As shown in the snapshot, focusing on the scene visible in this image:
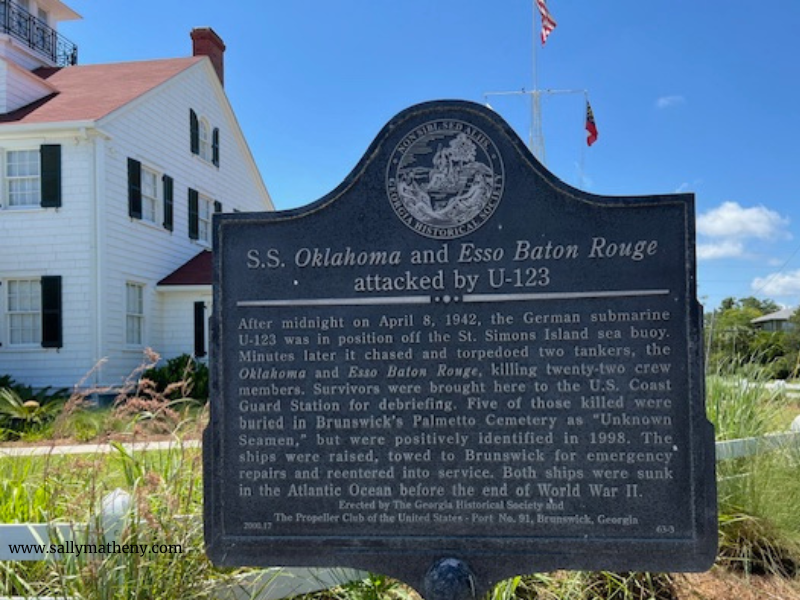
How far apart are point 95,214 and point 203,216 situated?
6135 millimetres

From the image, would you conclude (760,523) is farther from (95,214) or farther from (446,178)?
(95,214)

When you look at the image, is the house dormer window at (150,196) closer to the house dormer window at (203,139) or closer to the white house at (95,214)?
the white house at (95,214)

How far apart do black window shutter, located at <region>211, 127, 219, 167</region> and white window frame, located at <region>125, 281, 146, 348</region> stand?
6180mm

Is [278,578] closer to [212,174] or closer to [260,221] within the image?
[260,221]

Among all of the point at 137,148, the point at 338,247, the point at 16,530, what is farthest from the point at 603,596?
the point at 137,148

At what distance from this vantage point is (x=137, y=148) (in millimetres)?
18094

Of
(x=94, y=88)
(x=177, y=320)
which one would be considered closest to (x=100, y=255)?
(x=177, y=320)

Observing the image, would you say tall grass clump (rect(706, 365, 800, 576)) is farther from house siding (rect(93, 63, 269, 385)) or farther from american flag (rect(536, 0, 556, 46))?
american flag (rect(536, 0, 556, 46))

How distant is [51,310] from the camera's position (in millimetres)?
16500

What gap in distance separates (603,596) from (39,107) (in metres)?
18.0

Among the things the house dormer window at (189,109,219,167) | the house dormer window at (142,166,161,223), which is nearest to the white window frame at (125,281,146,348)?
the house dormer window at (142,166,161,223)

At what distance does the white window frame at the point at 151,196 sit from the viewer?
18.8 meters

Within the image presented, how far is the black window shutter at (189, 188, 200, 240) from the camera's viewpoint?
2130 cm

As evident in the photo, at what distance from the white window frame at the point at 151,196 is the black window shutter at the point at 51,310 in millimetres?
2891
